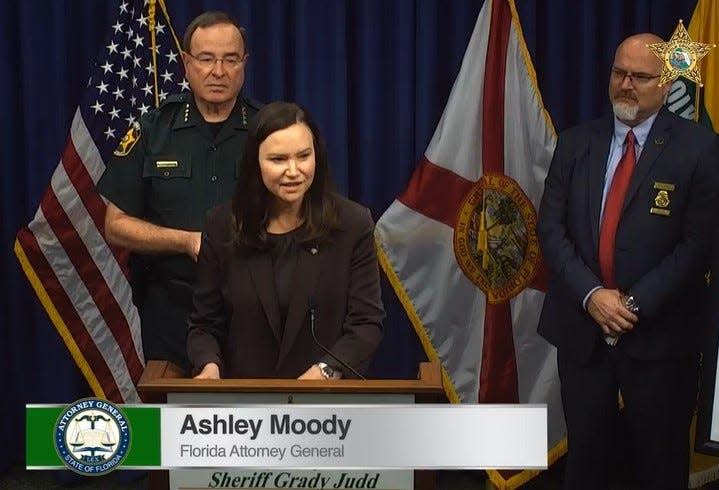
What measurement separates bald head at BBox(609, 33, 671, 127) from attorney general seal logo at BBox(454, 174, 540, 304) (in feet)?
2.17

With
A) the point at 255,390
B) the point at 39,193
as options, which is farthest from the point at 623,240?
the point at 39,193

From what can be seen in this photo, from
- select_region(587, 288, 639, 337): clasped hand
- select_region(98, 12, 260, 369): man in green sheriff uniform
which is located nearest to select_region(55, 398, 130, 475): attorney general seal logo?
select_region(98, 12, 260, 369): man in green sheriff uniform

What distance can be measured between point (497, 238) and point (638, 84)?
838 mm

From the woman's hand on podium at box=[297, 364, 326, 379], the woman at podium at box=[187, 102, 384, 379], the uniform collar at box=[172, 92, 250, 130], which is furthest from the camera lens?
the uniform collar at box=[172, 92, 250, 130]

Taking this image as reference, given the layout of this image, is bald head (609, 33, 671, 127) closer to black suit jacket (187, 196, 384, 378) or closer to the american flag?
black suit jacket (187, 196, 384, 378)

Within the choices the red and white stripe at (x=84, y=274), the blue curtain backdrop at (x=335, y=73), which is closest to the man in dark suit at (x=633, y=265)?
the blue curtain backdrop at (x=335, y=73)

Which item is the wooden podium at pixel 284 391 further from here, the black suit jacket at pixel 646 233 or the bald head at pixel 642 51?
the bald head at pixel 642 51

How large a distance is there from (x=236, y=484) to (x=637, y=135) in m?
2.04

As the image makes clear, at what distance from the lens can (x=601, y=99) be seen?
175 inches

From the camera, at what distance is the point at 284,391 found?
198 cm

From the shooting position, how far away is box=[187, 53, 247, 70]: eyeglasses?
10.5 feet

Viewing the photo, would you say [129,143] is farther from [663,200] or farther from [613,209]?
[663,200]

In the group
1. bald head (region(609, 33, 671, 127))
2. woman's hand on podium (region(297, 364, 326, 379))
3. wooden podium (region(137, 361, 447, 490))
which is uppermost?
bald head (region(609, 33, 671, 127))

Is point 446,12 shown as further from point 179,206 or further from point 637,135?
point 179,206
